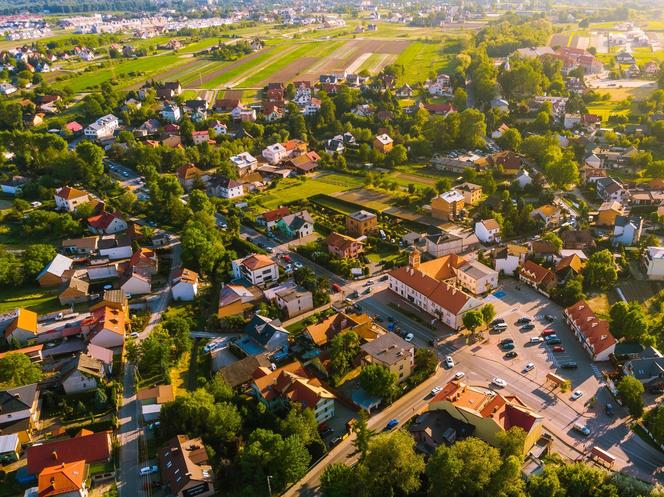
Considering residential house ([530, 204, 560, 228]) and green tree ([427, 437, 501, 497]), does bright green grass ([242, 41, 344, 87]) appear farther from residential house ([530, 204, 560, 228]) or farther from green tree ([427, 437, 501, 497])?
green tree ([427, 437, 501, 497])

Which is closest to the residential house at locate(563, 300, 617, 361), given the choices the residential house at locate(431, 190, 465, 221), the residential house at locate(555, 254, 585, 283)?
the residential house at locate(555, 254, 585, 283)

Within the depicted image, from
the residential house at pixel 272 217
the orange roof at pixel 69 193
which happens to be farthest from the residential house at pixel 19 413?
the orange roof at pixel 69 193

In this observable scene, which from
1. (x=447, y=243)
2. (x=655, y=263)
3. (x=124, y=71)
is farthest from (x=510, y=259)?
(x=124, y=71)

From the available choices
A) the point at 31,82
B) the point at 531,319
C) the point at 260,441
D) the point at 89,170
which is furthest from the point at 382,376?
the point at 31,82

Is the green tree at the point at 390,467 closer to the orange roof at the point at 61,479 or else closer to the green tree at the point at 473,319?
the green tree at the point at 473,319

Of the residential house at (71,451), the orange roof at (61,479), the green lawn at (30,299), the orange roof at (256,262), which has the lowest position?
the green lawn at (30,299)

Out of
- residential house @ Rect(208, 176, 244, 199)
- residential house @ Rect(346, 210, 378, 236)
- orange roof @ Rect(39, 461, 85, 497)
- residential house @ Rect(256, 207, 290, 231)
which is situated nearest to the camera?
orange roof @ Rect(39, 461, 85, 497)

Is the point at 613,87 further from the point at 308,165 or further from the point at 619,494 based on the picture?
the point at 619,494
